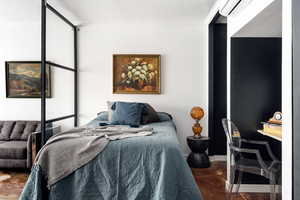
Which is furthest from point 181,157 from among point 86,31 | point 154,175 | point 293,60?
point 86,31

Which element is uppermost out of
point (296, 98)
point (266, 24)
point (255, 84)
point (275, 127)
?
point (266, 24)

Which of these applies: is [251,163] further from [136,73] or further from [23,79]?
[23,79]

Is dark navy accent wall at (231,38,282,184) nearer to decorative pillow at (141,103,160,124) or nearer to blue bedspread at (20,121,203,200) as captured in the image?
blue bedspread at (20,121,203,200)

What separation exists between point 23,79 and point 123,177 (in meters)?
3.06

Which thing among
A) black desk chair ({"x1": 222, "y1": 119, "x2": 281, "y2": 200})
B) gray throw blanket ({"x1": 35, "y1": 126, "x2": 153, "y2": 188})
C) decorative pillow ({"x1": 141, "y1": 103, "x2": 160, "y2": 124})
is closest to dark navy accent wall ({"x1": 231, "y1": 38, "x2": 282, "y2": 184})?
black desk chair ({"x1": 222, "y1": 119, "x2": 281, "y2": 200})

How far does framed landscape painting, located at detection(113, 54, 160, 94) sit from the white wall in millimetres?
100

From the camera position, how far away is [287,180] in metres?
1.33

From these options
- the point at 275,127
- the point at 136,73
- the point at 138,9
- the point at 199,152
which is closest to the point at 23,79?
the point at 136,73

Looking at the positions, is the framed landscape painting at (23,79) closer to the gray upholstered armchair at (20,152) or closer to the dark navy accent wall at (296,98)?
the gray upholstered armchair at (20,152)

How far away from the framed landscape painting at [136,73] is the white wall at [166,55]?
10 cm

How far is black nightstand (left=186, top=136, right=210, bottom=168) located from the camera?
11.0 feet

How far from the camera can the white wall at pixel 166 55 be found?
12.7 ft

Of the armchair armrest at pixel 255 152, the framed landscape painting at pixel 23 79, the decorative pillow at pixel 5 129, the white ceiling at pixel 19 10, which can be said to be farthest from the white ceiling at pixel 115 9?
the armchair armrest at pixel 255 152

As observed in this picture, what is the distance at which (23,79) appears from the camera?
3.86 metres
